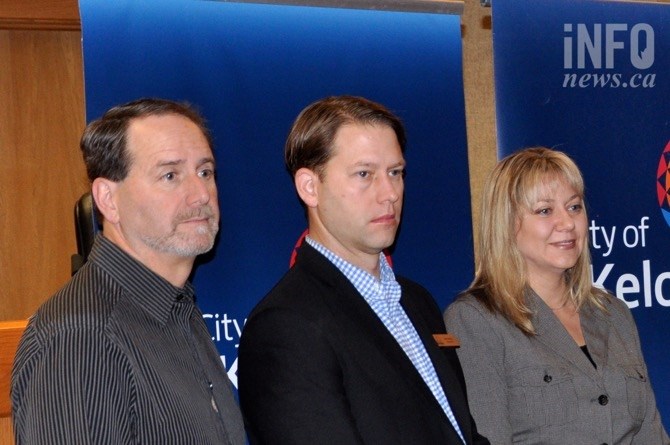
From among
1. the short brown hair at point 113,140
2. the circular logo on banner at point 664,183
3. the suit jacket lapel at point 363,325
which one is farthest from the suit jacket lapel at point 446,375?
the circular logo on banner at point 664,183

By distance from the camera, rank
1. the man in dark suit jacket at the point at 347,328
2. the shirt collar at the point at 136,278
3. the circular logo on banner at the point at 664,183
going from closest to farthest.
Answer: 1. the shirt collar at the point at 136,278
2. the man in dark suit jacket at the point at 347,328
3. the circular logo on banner at the point at 664,183

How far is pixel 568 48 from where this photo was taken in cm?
310

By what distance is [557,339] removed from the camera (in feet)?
9.03

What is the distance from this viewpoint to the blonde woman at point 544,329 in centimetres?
261

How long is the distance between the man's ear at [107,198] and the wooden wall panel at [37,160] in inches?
105

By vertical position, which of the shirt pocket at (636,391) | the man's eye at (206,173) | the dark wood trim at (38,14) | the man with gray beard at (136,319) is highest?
the dark wood trim at (38,14)

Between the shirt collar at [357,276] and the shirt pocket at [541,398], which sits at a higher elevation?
the shirt collar at [357,276]

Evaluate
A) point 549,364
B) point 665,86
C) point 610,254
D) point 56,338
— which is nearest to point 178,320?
point 56,338

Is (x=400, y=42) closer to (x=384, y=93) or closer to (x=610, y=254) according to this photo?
(x=384, y=93)

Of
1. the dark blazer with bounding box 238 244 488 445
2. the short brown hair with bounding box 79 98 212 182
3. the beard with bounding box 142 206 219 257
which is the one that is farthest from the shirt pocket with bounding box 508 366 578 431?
the short brown hair with bounding box 79 98 212 182

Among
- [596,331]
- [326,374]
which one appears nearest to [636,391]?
[596,331]

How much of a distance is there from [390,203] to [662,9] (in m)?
1.61

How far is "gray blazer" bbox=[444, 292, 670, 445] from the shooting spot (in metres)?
2.59

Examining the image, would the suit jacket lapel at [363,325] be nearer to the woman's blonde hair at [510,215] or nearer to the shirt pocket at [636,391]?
the woman's blonde hair at [510,215]
